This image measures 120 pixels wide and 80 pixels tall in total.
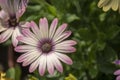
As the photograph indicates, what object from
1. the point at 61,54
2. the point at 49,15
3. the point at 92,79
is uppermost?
the point at 49,15

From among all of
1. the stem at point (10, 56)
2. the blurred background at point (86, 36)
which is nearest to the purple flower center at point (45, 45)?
the blurred background at point (86, 36)

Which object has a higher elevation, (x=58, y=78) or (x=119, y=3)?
(x=119, y=3)

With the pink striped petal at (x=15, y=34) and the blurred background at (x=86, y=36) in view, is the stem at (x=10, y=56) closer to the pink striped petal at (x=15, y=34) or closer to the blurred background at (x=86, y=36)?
the blurred background at (x=86, y=36)

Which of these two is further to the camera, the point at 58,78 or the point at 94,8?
the point at 94,8

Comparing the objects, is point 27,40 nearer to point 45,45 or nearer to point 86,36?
point 45,45

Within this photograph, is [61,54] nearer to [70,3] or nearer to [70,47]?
[70,47]

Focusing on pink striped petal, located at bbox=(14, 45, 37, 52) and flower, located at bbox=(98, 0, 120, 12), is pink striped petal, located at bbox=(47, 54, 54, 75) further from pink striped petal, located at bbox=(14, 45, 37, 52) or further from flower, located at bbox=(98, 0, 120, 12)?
flower, located at bbox=(98, 0, 120, 12)

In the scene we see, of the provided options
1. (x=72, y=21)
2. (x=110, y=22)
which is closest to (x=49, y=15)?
(x=72, y=21)
